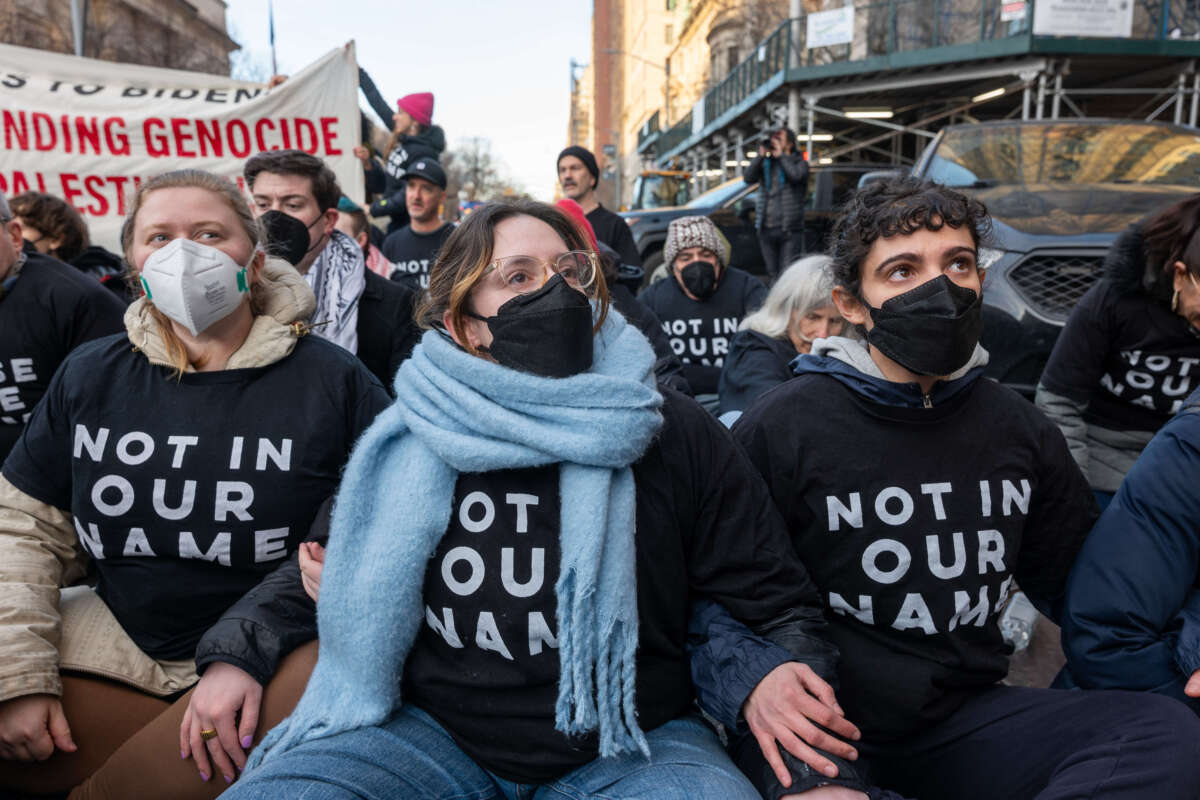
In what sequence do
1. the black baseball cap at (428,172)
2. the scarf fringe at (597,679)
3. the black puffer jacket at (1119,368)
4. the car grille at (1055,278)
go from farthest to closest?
the black baseball cap at (428,172) → the car grille at (1055,278) → the black puffer jacket at (1119,368) → the scarf fringe at (597,679)

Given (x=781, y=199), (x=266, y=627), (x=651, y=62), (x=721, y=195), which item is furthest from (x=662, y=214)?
(x=651, y=62)

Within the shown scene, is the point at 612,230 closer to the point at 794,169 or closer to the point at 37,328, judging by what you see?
the point at 37,328

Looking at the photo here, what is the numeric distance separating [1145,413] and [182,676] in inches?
132

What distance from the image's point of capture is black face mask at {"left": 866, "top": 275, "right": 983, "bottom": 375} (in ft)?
6.26

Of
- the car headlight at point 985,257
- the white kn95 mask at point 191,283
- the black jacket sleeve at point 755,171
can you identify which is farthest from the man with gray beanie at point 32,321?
the black jacket sleeve at point 755,171

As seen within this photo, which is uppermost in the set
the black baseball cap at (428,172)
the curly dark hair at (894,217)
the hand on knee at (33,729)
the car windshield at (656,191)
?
the car windshield at (656,191)

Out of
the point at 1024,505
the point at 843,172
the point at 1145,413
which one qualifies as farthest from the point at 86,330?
the point at 843,172

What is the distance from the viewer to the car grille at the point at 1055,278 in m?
4.43

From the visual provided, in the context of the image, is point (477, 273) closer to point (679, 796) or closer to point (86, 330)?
point (679, 796)

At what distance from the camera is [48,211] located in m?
4.27

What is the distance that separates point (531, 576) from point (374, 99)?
18.2ft

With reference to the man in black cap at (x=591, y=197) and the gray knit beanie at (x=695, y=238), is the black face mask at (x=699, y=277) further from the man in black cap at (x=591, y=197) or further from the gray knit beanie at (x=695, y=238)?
the man in black cap at (x=591, y=197)

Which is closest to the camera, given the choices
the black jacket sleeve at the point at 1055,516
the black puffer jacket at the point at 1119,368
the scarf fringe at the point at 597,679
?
the scarf fringe at the point at 597,679

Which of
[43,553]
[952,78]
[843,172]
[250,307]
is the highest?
[952,78]
